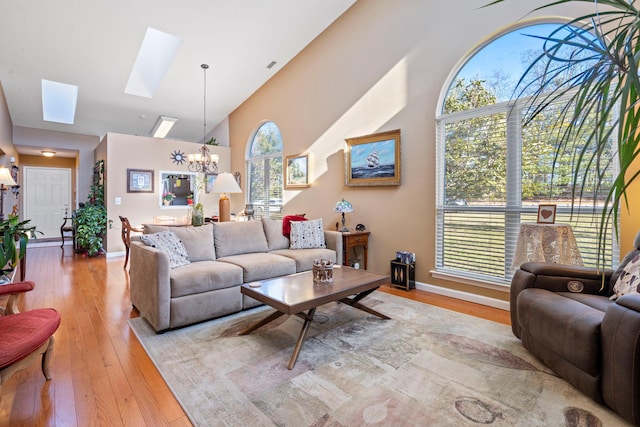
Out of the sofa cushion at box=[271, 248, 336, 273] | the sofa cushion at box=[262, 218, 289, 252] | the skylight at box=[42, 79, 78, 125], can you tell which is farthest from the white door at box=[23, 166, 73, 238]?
the sofa cushion at box=[271, 248, 336, 273]

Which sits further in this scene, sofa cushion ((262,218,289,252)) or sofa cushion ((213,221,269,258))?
sofa cushion ((262,218,289,252))

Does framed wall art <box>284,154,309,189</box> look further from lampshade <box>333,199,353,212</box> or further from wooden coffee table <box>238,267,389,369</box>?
wooden coffee table <box>238,267,389,369</box>

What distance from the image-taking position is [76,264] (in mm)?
5652

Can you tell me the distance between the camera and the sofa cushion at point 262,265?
11.0ft

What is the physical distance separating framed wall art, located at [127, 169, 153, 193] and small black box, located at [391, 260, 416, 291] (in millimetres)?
5502

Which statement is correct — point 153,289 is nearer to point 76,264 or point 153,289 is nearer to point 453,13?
point 76,264

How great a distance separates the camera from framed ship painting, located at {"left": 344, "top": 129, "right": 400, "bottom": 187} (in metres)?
4.37

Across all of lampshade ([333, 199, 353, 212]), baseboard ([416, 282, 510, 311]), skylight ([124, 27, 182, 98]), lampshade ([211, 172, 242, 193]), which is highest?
skylight ([124, 27, 182, 98])

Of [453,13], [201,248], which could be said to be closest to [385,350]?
[201,248]

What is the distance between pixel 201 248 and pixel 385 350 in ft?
7.38

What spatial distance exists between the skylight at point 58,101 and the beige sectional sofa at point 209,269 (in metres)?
4.79

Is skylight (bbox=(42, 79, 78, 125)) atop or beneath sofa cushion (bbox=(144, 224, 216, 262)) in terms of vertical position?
atop

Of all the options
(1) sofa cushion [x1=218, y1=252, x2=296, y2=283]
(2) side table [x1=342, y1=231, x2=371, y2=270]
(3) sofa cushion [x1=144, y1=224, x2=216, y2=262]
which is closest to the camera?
Answer: (1) sofa cushion [x1=218, y1=252, x2=296, y2=283]

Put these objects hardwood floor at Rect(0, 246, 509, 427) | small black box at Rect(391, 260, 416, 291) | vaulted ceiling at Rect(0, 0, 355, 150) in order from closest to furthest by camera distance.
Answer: hardwood floor at Rect(0, 246, 509, 427)
small black box at Rect(391, 260, 416, 291)
vaulted ceiling at Rect(0, 0, 355, 150)
